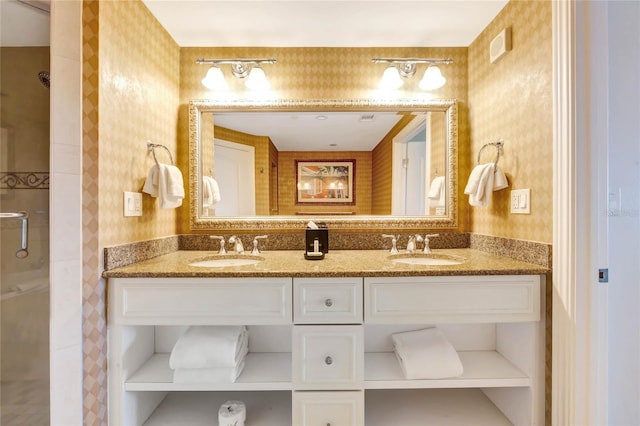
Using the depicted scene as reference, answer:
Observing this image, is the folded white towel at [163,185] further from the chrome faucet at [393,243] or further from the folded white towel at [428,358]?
the folded white towel at [428,358]

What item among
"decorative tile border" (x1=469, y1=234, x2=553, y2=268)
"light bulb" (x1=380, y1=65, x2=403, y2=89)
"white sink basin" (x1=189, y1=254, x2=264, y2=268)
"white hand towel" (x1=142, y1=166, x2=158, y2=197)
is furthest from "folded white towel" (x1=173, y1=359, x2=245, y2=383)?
"light bulb" (x1=380, y1=65, x2=403, y2=89)

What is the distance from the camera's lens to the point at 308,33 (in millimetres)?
1761

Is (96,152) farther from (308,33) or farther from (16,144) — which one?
(308,33)

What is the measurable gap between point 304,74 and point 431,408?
2.02 metres

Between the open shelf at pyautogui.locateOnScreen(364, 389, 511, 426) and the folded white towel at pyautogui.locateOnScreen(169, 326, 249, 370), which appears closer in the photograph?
the folded white towel at pyautogui.locateOnScreen(169, 326, 249, 370)

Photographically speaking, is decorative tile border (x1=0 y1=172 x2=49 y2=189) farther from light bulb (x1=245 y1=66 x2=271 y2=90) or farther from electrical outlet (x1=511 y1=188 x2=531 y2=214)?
electrical outlet (x1=511 y1=188 x2=531 y2=214)

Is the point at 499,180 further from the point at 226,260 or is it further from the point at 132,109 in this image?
the point at 132,109

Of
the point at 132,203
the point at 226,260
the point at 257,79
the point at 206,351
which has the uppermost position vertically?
the point at 257,79

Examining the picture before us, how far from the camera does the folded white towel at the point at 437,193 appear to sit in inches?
74.7

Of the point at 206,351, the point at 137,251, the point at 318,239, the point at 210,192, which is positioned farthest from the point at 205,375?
the point at 210,192

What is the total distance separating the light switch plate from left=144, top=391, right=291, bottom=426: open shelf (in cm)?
99

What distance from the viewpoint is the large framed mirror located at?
1.88m

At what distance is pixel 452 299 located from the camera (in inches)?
49.5

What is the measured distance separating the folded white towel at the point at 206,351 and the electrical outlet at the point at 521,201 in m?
1.49
